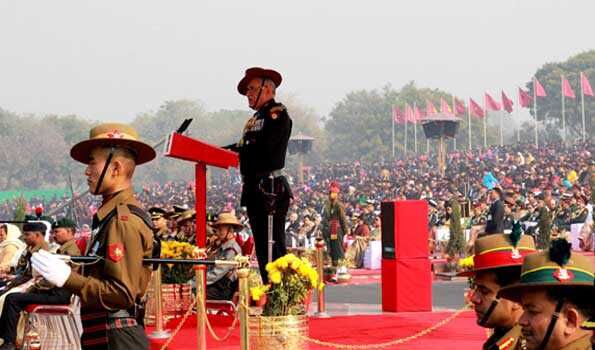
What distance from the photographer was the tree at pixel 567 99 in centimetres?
9719

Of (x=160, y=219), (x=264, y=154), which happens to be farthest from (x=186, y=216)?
(x=264, y=154)

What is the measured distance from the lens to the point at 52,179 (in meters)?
97.1

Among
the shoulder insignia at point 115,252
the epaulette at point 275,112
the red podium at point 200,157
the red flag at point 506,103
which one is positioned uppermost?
the red flag at point 506,103

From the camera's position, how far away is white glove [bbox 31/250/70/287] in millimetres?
4852

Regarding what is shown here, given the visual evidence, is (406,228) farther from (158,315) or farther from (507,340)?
(507,340)

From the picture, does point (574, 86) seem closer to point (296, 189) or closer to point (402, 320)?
point (296, 189)

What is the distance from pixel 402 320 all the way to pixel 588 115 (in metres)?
88.2

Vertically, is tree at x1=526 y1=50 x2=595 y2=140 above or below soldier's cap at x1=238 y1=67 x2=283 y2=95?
above

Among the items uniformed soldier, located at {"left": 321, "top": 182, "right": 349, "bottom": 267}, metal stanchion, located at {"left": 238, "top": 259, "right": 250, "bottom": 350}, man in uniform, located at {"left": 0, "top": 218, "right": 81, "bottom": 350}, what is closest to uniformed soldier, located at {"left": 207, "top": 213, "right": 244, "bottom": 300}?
man in uniform, located at {"left": 0, "top": 218, "right": 81, "bottom": 350}

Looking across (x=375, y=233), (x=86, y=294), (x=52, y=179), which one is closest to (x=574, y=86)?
(x=52, y=179)

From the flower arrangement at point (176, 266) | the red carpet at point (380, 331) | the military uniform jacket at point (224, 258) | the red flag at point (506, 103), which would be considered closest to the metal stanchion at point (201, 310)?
the red carpet at point (380, 331)

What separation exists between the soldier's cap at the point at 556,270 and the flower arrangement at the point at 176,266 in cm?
681

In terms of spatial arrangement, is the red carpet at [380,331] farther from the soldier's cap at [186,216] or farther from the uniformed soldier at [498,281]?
the uniformed soldier at [498,281]

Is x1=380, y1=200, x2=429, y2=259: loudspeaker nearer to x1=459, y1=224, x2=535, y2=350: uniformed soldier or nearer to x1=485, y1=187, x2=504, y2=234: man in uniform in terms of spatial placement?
x1=485, y1=187, x2=504, y2=234: man in uniform
